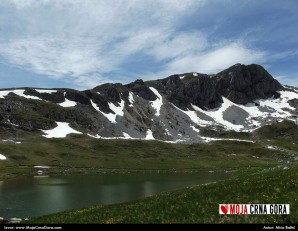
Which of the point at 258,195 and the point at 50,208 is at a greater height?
the point at 258,195

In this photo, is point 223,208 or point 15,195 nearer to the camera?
point 223,208

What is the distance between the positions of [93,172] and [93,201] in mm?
93769

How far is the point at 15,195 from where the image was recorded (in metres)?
89.1

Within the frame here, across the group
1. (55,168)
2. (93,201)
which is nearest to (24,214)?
(93,201)

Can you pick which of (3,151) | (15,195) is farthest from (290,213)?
(3,151)

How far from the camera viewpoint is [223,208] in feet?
76.1

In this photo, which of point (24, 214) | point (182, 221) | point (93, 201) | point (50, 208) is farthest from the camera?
point (93, 201)

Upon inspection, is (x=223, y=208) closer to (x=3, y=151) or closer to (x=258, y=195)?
(x=258, y=195)

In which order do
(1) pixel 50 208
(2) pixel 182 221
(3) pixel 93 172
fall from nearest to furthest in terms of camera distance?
(2) pixel 182 221, (1) pixel 50 208, (3) pixel 93 172

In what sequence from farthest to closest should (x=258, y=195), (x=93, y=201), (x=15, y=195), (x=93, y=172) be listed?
(x=93, y=172) → (x=15, y=195) → (x=93, y=201) → (x=258, y=195)
